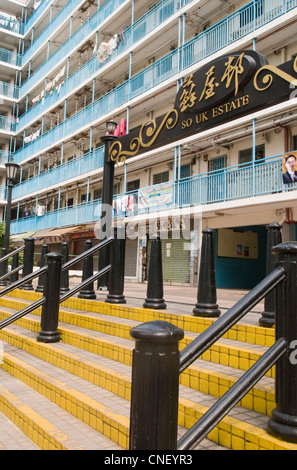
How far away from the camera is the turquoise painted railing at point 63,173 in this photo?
2234cm

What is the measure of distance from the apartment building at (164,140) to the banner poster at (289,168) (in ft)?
0.55

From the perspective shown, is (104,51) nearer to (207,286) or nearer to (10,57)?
(10,57)

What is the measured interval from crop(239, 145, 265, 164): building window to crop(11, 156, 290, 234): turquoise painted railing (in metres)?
0.25

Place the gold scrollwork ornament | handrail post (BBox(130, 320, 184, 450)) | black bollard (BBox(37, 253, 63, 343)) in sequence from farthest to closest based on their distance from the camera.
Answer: the gold scrollwork ornament < black bollard (BBox(37, 253, 63, 343)) < handrail post (BBox(130, 320, 184, 450))

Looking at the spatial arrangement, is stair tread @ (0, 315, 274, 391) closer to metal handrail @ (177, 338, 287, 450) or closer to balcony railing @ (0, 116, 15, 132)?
metal handrail @ (177, 338, 287, 450)

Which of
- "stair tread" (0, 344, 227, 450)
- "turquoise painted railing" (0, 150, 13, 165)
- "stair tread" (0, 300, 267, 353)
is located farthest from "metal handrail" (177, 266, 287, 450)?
"turquoise painted railing" (0, 150, 13, 165)

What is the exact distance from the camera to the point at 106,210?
23.9 feet

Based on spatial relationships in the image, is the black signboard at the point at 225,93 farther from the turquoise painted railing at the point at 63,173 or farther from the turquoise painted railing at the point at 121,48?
the turquoise painted railing at the point at 63,173

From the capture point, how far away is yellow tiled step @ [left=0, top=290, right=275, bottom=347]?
3.54 meters

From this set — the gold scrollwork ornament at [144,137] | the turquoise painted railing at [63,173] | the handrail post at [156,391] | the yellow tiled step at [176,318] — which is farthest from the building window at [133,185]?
the handrail post at [156,391]

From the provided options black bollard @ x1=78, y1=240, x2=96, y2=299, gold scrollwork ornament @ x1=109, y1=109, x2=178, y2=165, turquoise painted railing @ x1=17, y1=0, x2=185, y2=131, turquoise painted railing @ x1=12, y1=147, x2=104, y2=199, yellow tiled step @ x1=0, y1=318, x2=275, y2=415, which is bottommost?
yellow tiled step @ x1=0, y1=318, x2=275, y2=415

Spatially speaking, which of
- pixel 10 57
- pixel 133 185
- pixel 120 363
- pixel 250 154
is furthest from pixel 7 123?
pixel 120 363

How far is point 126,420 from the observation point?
2.69m
